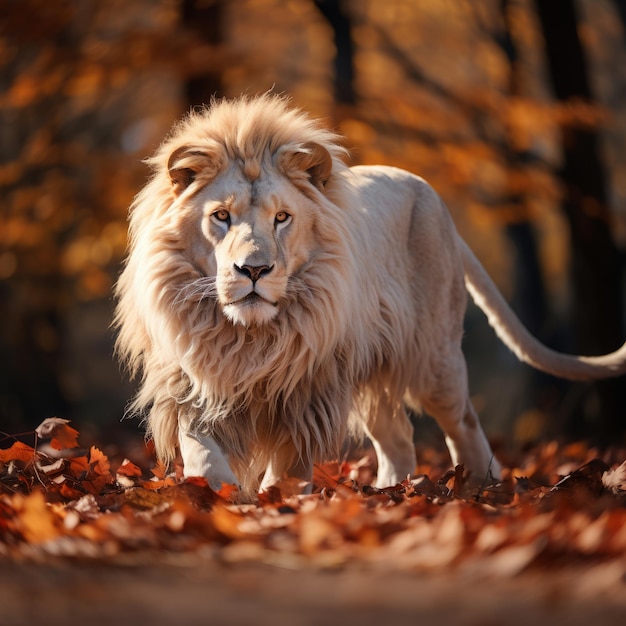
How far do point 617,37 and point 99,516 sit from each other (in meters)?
15.6

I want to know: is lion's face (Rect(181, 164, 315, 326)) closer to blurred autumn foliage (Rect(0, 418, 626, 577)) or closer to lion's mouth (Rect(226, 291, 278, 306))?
lion's mouth (Rect(226, 291, 278, 306))

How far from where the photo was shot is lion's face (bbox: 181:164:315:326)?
13.8 ft

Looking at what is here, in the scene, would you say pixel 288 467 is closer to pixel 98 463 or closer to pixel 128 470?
pixel 128 470

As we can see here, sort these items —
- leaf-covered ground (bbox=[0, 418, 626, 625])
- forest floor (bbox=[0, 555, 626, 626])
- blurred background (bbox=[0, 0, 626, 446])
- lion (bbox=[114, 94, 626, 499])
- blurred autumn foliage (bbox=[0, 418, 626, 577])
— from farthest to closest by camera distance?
blurred background (bbox=[0, 0, 626, 446]) < lion (bbox=[114, 94, 626, 499]) < blurred autumn foliage (bbox=[0, 418, 626, 577]) < leaf-covered ground (bbox=[0, 418, 626, 625]) < forest floor (bbox=[0, 555, 626, 626])

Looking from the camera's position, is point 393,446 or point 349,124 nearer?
point 393,446

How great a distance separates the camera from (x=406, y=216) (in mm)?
5758

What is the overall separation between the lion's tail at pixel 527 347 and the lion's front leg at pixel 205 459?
8.38ft

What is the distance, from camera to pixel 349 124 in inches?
434

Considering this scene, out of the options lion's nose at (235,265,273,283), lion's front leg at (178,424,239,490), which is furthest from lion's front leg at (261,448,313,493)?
lion's nose at (235,265,273,283)

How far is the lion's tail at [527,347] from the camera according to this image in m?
6.01

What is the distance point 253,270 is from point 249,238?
150 millimetres

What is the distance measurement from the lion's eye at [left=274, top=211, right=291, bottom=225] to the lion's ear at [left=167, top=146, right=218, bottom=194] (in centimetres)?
39

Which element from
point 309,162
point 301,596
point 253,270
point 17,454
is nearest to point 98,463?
point 17,454

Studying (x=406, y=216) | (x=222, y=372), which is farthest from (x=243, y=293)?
(x=406, y=216)
